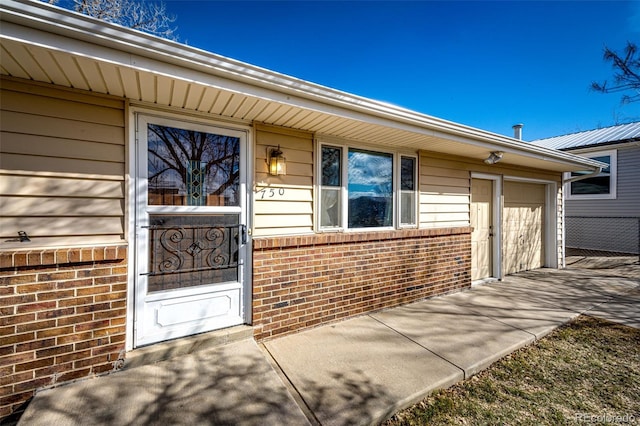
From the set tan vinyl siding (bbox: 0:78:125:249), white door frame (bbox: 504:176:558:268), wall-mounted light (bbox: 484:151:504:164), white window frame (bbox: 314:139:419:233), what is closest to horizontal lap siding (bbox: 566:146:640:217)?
white door frame (bbox: 504:176:558:268)

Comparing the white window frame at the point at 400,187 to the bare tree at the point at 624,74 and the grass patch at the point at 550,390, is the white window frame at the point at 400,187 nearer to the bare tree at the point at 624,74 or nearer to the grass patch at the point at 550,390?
the grass patch at the point at 550,390

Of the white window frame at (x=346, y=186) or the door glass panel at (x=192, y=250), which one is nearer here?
the door glass panel at (x=192, y=250)

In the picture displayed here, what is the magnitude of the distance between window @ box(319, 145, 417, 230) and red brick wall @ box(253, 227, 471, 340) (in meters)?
0.22

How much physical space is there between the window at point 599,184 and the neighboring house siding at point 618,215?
0.12 meters

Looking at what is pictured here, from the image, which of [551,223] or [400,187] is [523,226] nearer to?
[551,223]

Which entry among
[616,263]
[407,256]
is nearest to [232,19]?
[407,256]

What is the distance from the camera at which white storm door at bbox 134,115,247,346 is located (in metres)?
2.48

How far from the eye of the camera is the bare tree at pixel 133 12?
5805mm

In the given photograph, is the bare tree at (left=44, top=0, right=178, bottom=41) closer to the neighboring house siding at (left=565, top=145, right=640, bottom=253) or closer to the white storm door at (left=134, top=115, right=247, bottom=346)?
the white storm door at (left=134, top=115, right=247, bottom=346)

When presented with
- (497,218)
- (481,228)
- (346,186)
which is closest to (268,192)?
(346,186)

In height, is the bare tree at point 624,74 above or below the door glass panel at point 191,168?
above

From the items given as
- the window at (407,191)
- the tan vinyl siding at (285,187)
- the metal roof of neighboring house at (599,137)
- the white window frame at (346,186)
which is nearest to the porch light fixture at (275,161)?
the tan vinyl siding at (285,187)

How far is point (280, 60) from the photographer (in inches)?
227

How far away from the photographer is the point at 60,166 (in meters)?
2.11
